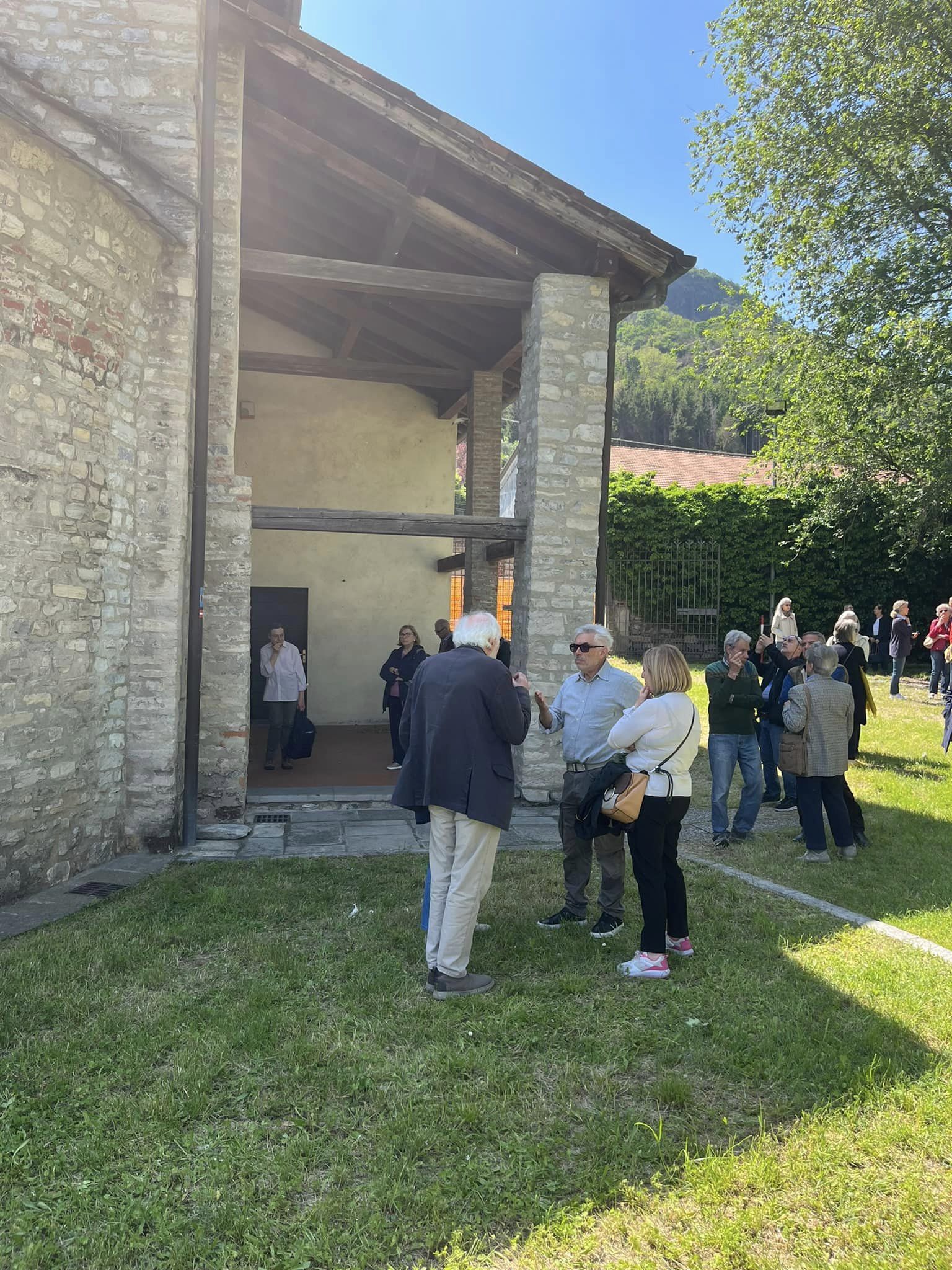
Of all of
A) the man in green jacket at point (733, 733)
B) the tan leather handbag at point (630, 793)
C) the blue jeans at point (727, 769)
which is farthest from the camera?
the blue jeans at point (727, 769)

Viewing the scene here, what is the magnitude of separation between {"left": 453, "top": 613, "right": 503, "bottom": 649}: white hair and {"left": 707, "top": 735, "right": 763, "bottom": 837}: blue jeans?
335 cm

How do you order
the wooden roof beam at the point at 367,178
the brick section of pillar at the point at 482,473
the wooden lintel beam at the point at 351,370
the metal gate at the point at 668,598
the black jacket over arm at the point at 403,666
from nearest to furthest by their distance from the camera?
the wooden roof beam at the point at 367,178 → the black jacket over arm at the point at 403,666 → the wooden lintel beam at the point at 351,370 → the brick section of pillar at the point at 482,473 → the metal gate at the point at 668,598

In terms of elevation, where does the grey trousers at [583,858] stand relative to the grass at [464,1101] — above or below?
above

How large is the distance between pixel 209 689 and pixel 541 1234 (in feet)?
17.7

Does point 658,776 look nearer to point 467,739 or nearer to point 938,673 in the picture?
point 467,739

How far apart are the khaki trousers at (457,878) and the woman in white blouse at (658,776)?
77 centimetres

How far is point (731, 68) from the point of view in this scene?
1460cm

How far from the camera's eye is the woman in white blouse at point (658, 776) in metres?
4.05

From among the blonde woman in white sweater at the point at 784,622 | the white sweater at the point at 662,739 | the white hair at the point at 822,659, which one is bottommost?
the white sweater at the point at 662,739

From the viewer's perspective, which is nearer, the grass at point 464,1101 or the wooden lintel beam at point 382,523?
the grass at point 464,1101

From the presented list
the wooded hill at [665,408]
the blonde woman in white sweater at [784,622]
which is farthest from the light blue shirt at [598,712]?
the wooded hill at [665,408]

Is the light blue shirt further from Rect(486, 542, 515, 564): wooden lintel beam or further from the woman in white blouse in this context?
Rect(486, 542, 515, 564): wooden lintel beam

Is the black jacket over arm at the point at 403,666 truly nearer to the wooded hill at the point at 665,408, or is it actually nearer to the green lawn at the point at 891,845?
the green lawn at the point at 891,845

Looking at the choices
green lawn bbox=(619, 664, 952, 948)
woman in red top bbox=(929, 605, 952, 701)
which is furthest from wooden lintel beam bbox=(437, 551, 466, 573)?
woman in red top bbox=(929, 605, 952, 701)
